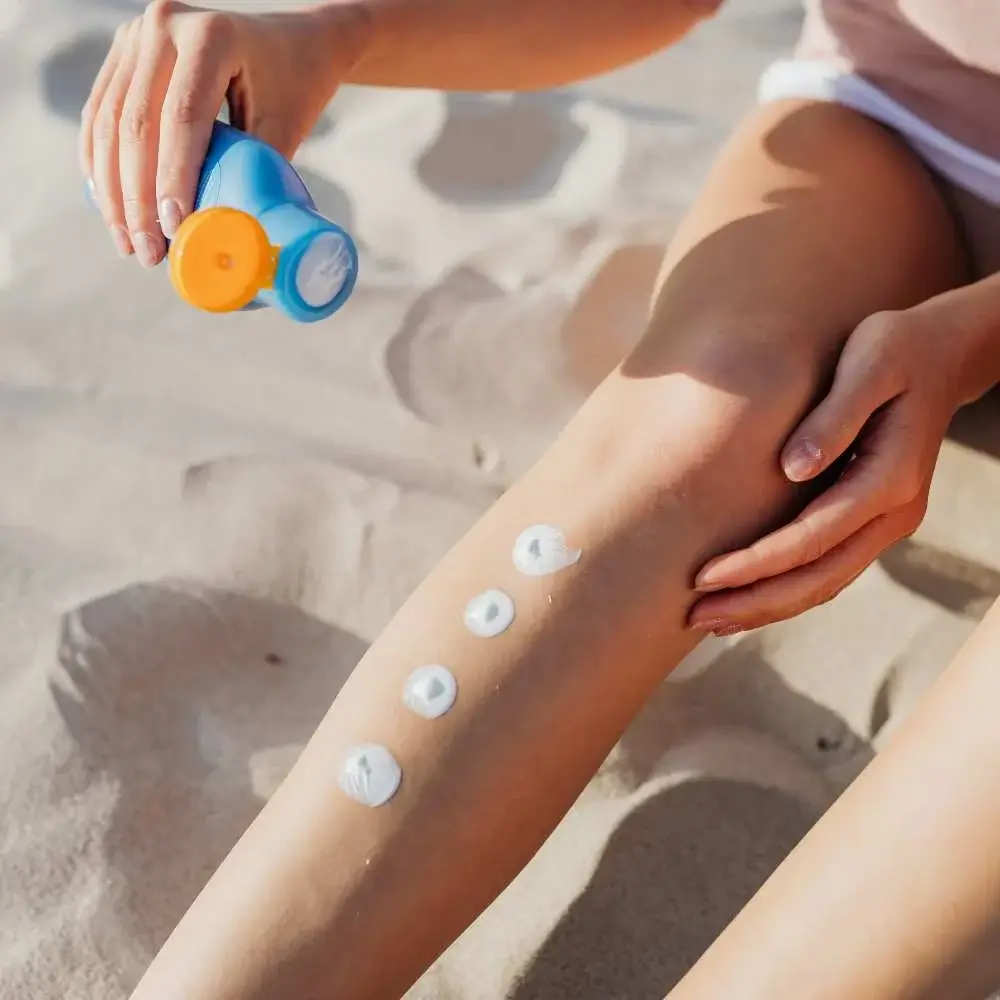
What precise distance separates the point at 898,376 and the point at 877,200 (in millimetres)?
155

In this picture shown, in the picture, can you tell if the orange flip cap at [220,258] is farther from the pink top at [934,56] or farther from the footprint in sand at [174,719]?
the pink top at [934,56]

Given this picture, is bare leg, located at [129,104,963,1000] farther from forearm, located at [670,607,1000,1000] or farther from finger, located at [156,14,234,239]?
finger, located at [156,14,234,239]

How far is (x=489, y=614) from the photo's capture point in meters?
0.64

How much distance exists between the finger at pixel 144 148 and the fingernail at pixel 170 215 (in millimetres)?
17

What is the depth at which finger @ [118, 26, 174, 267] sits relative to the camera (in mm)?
668

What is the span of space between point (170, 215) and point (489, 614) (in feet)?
0.88

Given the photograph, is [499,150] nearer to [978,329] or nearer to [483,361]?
[483,361]

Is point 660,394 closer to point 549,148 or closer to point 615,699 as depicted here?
point 615,699

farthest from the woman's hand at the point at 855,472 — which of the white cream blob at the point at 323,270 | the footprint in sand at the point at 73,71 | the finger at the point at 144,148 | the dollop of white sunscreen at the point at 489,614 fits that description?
the footprint in sand at the point at 73,71

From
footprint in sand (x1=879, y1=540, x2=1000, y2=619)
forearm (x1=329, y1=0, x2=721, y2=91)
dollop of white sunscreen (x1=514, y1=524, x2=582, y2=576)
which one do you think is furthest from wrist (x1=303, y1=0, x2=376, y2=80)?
footprint in sand (x1=879, y1=540, x2=1000, y2=619)

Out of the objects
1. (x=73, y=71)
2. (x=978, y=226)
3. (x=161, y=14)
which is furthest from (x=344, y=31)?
(x=73, y=71)

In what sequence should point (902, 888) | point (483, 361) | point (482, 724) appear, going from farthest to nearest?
1. point (483, 361)
2. point (482, 724)
3. point (902, 888)

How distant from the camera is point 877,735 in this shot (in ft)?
2.51

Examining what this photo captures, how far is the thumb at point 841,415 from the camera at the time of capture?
0.66m
